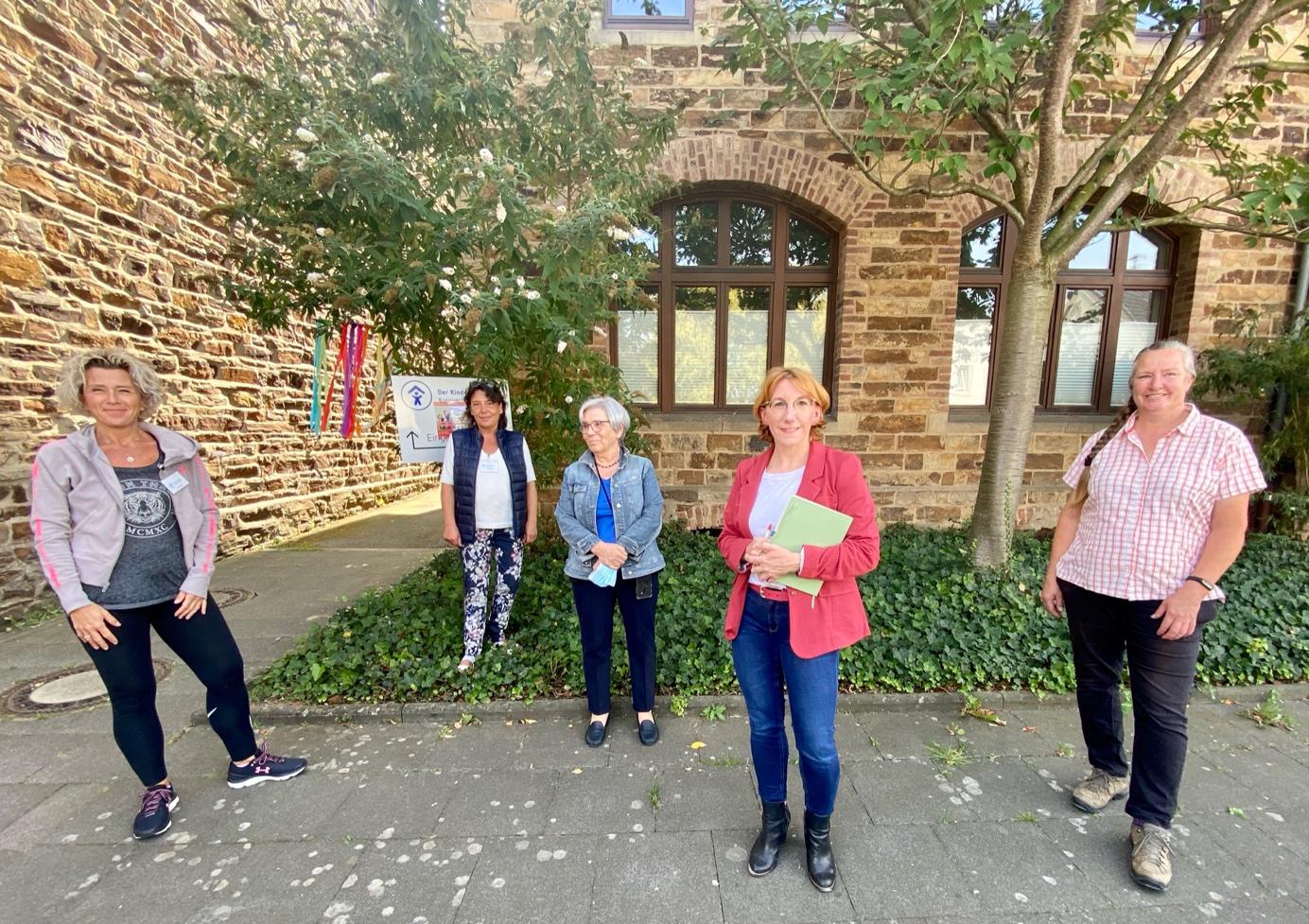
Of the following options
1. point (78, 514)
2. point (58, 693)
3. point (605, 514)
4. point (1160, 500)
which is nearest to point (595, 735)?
point (605, 514)

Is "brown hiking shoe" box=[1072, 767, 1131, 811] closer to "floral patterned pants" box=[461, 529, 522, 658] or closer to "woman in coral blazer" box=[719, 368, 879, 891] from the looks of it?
"woman in coral blazer" box=[719, 368, 879, 891]

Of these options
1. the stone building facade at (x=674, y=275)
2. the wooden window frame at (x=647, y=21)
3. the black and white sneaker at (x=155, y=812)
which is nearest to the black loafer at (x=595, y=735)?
the black and white sneaker at (x=155, y=812)

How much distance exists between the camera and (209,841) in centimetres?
228

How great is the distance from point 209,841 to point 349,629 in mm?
1617

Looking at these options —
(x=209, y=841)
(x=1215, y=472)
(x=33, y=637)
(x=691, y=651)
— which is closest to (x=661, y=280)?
(x=691, y=651)

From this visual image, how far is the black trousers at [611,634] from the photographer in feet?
9.14

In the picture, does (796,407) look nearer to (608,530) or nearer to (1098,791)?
(608,530)

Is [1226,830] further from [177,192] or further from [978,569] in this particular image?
[177,192]

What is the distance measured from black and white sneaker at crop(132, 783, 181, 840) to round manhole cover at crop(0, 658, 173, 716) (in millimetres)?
1122

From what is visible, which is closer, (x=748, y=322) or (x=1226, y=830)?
(x=1226, y=830)

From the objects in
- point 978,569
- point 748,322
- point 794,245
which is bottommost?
point 978,569

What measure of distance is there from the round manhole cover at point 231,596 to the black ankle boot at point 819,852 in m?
5.13

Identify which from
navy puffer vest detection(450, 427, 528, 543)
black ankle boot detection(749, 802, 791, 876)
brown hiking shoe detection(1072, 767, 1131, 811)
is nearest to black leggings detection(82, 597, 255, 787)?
navy puffer vest detection(450, 427, 528, 543)

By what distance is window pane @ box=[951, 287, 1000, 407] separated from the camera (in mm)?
5996
